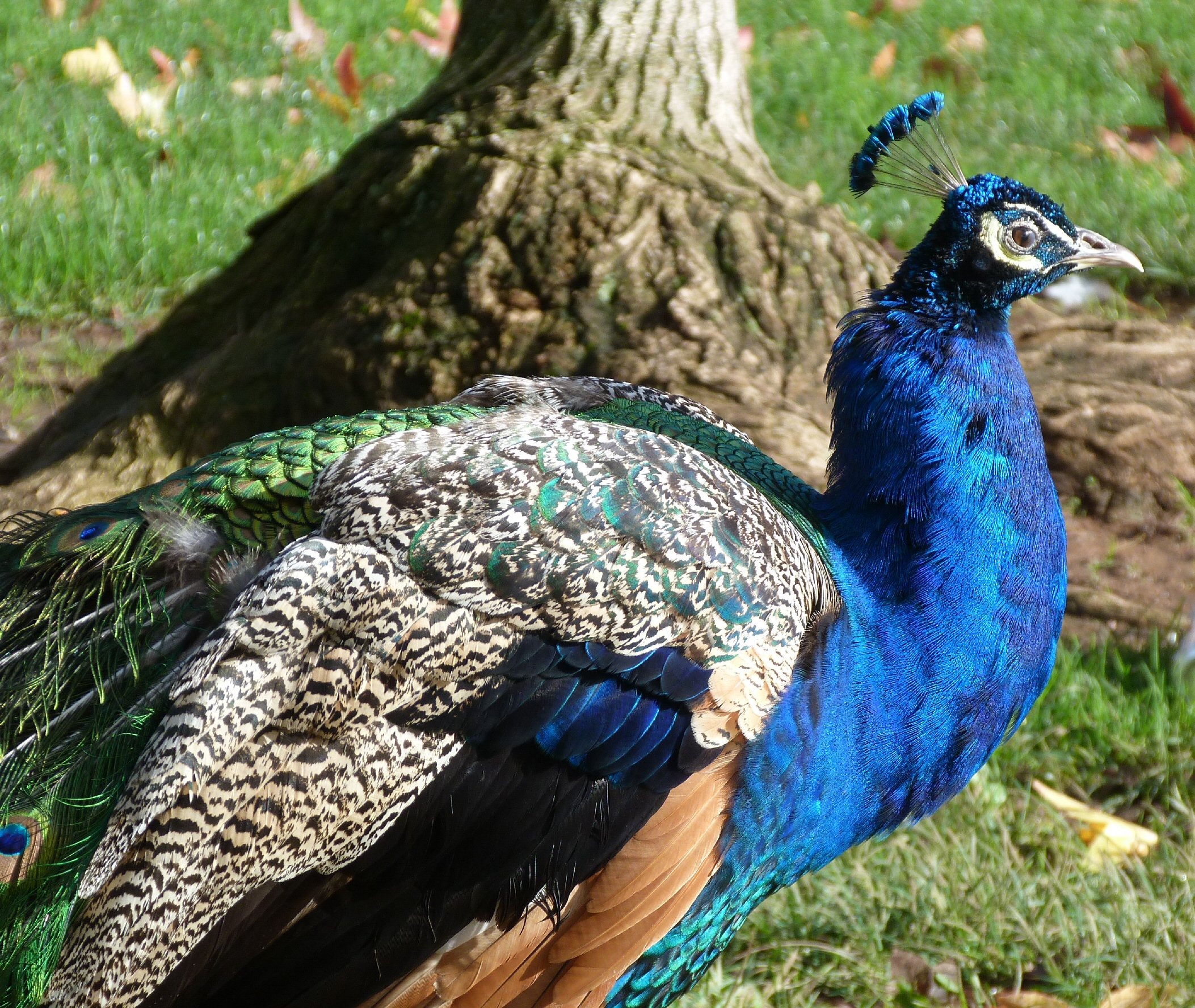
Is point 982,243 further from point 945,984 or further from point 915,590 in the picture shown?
point 945,984

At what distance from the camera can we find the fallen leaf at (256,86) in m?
5.11

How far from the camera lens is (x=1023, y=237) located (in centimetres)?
229

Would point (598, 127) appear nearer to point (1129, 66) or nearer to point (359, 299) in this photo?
point (359, 299)

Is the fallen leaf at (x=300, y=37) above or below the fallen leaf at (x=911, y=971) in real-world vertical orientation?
above

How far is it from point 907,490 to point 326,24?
4368mm

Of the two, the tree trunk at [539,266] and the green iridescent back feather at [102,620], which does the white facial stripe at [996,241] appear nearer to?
the green iridescent back feather at [102,620]

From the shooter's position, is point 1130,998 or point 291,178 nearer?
point 1130,998

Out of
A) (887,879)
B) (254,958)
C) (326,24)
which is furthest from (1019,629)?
Answer: (326,24)

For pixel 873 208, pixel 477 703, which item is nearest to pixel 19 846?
pixel 477 703

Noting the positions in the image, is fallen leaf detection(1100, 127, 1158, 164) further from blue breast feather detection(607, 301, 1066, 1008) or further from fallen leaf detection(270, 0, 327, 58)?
blue breast feather detection(607, 301, 1066, 1008)

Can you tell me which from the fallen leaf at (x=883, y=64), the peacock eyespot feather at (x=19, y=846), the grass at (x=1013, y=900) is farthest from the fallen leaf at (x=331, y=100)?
the peacock eyespot feather at (x=19, y=846)

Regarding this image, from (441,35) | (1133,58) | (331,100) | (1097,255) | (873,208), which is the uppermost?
(1097,255)

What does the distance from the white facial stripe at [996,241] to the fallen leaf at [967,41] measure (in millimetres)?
4048

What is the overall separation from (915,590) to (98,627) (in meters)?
1.23
